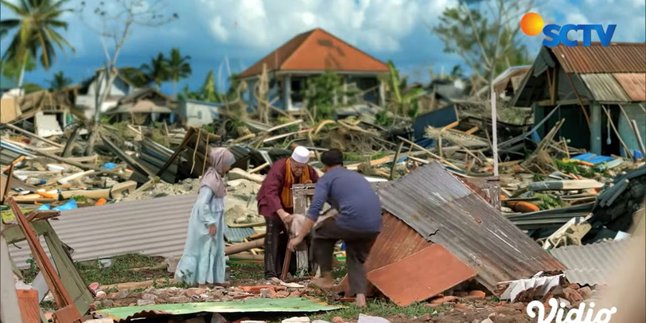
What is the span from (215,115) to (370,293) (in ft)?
131

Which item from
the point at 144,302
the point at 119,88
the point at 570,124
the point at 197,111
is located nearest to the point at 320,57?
the point at 197,111

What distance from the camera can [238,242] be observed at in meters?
13.9

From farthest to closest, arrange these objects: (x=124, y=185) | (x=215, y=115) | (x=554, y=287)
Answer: (x=215, y=115)
(x=124, y=185)
(x=554, y=287)

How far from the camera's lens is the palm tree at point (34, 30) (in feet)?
220

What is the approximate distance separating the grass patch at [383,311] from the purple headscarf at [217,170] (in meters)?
2.86

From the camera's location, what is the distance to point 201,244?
1041cm

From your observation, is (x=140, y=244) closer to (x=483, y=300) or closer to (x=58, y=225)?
(x=58, y=225)

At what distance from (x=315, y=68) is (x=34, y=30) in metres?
26.2

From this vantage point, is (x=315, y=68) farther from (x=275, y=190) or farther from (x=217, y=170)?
(x=217, y=170)

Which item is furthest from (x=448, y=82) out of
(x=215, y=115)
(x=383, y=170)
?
(x=383, y=170)

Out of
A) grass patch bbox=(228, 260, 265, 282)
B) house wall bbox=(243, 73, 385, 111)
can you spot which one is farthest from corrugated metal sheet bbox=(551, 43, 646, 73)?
house wall bbox=(243, 73, 385, 111)

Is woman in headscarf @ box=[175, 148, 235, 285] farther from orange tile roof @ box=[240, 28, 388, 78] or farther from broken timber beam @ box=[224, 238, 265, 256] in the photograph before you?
orange tile roof @ box=[240, 28, 388, 78]

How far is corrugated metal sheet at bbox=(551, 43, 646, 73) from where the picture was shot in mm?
23672

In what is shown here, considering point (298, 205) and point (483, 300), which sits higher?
point (298, 205)
